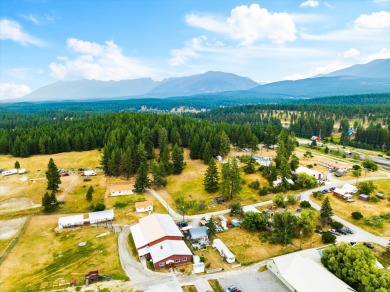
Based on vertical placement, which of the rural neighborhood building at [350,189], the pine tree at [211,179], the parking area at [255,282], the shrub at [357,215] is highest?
the pine tree at [211,179]

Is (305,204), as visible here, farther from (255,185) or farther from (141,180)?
(141,180)

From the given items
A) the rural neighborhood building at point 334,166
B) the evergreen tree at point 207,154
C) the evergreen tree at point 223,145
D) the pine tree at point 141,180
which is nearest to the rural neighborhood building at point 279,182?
the rural neighborhood building at point 334,166

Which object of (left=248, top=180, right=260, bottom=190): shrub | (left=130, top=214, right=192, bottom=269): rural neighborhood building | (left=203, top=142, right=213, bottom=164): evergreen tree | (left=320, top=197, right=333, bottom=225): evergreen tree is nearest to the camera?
(left=130, top=214, right=192, bottom=269): rural neighborhood building

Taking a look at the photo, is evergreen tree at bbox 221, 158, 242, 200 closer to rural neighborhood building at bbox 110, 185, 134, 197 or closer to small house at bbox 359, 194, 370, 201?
rural neighborhood building at bbox 110, 185, 134, 197

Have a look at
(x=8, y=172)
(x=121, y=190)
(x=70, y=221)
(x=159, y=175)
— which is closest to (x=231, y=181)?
(x=159, y=175)

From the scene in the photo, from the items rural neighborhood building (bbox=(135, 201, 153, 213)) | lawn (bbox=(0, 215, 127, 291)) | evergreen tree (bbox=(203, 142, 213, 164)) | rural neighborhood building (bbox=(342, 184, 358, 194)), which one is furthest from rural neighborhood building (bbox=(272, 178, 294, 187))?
lawn (bbox=(0, 215, 127, 291))

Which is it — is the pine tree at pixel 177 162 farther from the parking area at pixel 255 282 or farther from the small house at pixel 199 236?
the parking area at pixel 255 282

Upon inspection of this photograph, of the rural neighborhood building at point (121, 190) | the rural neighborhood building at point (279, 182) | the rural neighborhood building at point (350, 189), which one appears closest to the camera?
the rural neighborhood building at point (350, 189)
